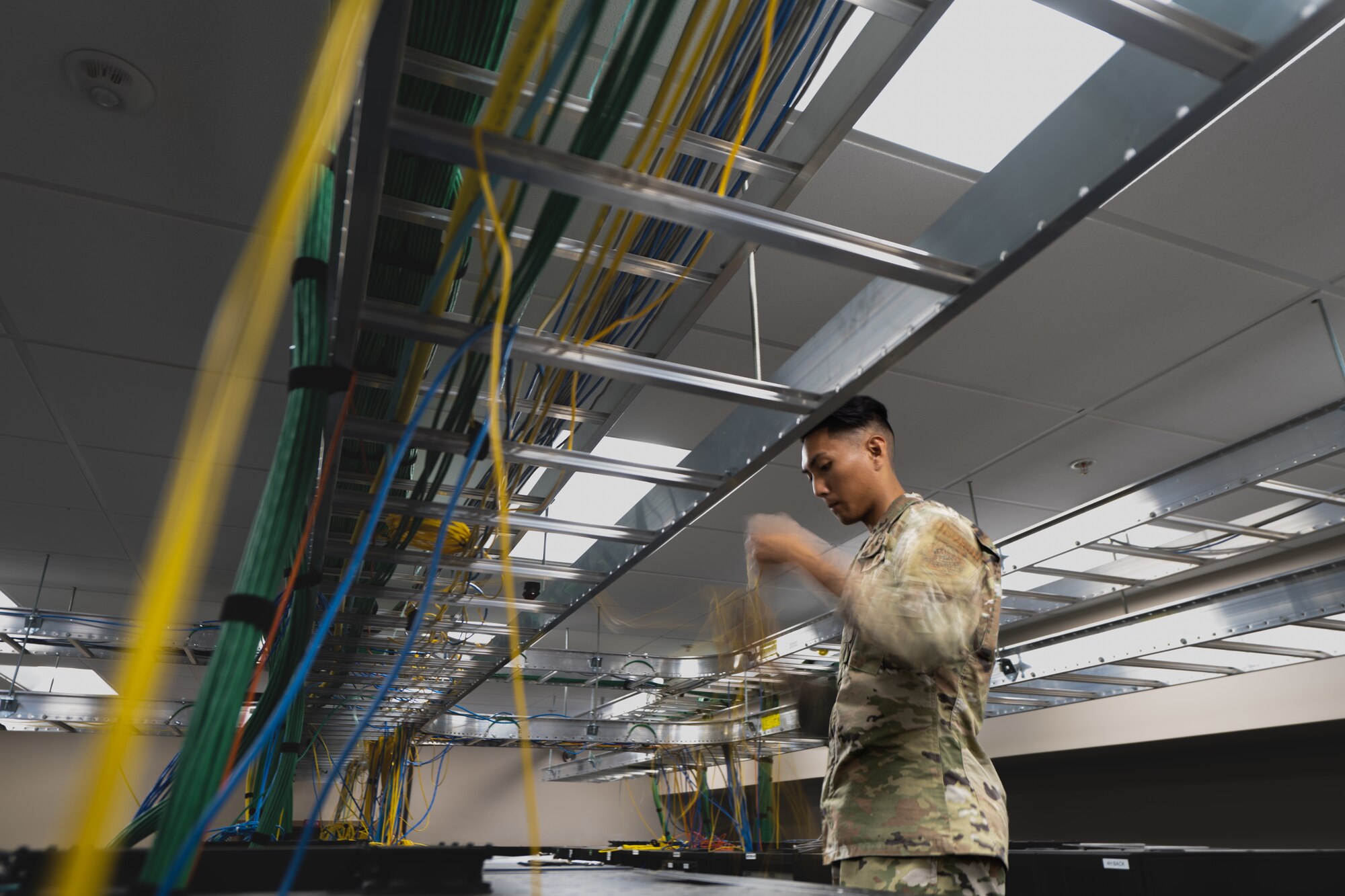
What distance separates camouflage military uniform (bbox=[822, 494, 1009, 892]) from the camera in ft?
3.59

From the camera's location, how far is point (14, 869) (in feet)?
1.75

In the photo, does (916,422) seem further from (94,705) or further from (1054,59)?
(94,705)

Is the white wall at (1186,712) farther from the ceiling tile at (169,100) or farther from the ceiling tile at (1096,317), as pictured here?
the ceiling tile at (169,100)

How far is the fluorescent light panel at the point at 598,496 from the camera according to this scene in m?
2.86

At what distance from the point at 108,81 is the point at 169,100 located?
4.0 inches

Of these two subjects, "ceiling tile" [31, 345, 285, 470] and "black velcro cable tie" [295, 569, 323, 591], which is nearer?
"black velcro cable tie" [295, 569, 323, 591]

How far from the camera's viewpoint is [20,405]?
2574 millimetres

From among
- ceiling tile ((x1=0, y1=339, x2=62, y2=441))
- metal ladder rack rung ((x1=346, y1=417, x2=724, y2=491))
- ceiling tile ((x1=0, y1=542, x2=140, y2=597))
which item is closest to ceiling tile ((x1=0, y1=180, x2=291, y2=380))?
ceiling tile ((x1=0, y1=339, x2=62, y2=441))

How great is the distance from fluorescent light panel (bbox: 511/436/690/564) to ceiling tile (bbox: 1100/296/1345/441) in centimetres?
153

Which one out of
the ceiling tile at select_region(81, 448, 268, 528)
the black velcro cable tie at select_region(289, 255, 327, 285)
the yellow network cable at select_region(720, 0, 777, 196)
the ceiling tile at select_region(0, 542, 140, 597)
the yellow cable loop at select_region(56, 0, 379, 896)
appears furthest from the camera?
the ceiling tile at select_region(0, 542, 140, 597)

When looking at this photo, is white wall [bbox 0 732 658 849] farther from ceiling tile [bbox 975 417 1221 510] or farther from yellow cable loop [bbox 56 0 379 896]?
yellow cable loop [bbox 56 0 379 896]

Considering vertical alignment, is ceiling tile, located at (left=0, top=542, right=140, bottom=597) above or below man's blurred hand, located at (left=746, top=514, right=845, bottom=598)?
above

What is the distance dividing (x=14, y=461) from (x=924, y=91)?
3.27m

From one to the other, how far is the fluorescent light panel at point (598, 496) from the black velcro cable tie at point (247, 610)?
2062 millimetres
